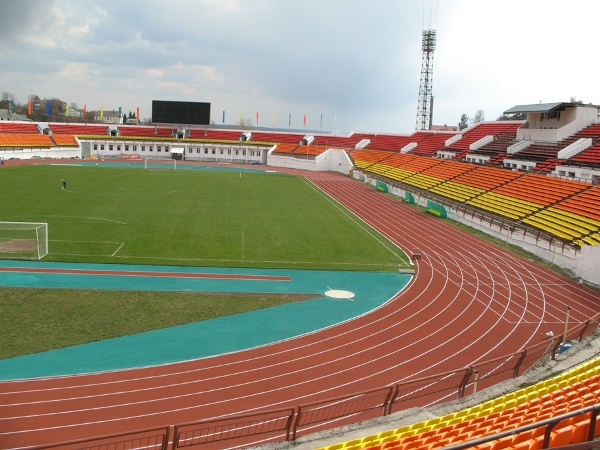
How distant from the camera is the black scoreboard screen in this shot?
83688 mm

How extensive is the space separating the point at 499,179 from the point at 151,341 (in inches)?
1384

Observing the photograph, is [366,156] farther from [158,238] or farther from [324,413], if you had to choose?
[324,413]

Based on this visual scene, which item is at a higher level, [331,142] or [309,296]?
[331,142]

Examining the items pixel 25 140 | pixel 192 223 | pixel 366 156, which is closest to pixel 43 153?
pixel 25 140

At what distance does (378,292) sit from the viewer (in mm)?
21250

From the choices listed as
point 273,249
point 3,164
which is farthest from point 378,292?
point 3,164

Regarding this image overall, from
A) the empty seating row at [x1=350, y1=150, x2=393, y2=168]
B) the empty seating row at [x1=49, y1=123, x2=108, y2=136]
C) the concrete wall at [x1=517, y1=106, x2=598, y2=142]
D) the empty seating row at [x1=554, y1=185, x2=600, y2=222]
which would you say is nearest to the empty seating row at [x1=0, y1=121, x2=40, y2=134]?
the empty seating row at [x1=49, y1=123, x2=108, y2=136]

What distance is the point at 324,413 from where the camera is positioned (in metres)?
11.6

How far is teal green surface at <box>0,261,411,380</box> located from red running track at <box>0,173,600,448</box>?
600 millimetres

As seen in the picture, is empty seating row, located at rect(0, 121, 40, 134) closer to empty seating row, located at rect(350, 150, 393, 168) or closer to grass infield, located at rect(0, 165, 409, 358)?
grass infield, located at rect(0, 165, 409, 358)

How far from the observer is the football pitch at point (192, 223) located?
82.4ft

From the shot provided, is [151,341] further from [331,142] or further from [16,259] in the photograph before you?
[331,142]

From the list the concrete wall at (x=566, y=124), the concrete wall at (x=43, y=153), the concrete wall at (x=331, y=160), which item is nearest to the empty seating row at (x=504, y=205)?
the concrete wall at (x=566, y=124)

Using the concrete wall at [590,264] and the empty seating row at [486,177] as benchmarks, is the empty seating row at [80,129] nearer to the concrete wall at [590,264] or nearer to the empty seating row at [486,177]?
the empty seating row at [486,177]
